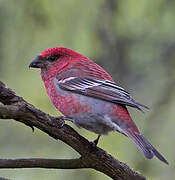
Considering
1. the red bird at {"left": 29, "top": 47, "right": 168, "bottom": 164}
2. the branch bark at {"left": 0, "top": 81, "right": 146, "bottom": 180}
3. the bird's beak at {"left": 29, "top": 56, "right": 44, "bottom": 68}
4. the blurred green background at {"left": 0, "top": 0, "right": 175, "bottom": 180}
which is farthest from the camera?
the blurred green background at {"left": 0, "top": 0, "right": 175, "bottom": 180}

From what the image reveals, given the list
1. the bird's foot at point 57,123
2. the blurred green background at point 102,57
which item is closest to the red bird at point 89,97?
the bird's foot at point 57,123

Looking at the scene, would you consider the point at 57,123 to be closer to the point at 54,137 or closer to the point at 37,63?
the point at 54,137

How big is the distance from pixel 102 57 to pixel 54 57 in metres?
1.57

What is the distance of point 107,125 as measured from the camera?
15.3 feet

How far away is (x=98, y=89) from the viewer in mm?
4965

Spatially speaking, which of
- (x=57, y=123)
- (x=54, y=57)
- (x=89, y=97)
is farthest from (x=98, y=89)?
(x=57, y=123)

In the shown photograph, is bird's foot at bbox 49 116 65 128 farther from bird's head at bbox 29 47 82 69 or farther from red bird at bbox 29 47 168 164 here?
bird's head at bbox 29 47 82 69

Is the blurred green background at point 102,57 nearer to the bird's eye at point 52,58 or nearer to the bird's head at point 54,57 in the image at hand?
the bird's head at point 54,57

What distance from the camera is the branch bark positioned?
12.2 ft

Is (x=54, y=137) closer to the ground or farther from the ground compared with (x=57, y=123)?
closer to the ground

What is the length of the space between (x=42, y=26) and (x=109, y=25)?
4.16ft

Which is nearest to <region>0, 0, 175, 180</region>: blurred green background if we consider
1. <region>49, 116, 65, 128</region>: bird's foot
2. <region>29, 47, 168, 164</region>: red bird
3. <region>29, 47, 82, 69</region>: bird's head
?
<region>29, 47, 82, 69</region>: bird's head

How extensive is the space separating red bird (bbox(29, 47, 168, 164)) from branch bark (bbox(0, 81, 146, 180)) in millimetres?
337

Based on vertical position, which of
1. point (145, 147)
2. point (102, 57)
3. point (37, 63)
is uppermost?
point (37, 63)
